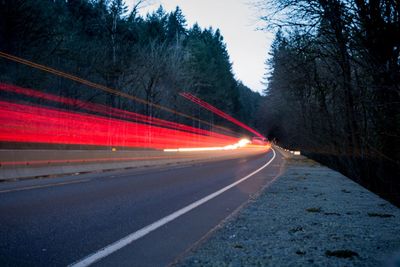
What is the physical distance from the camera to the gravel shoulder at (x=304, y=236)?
4.22m

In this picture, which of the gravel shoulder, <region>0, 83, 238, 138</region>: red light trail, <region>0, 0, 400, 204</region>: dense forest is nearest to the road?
the gravel shoulder

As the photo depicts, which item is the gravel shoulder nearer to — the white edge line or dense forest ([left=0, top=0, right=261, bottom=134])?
the white edge line

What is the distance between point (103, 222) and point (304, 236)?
10.8ft

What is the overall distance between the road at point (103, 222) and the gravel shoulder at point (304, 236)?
53cm

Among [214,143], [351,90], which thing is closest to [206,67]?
[214,143]

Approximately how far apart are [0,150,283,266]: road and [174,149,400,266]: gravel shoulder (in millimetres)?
529

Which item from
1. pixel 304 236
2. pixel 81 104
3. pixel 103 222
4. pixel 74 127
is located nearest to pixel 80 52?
pixel 81 104

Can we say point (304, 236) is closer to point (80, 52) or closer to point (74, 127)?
point (74, 127)

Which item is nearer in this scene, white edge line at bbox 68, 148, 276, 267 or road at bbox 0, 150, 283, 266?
white edge line at bbox 68, 148, 276, 267

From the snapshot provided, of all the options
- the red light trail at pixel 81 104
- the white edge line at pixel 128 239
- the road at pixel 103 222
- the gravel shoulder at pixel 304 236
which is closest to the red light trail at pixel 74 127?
the red light trail at pixel 81 104

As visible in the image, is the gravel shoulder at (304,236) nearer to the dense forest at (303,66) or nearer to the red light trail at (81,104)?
the dense forest at (303,66)

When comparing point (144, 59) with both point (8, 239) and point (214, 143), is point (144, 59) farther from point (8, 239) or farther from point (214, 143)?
point (214, 143)

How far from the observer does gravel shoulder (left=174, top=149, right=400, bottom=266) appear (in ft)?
13.9

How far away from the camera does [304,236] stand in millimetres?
5344
